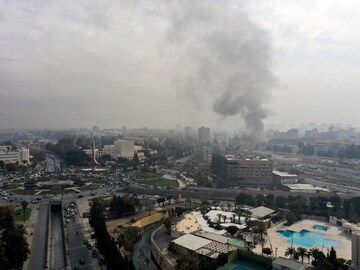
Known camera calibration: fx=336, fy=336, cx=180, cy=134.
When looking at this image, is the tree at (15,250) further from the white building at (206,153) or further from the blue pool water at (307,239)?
the white building at (206,153)

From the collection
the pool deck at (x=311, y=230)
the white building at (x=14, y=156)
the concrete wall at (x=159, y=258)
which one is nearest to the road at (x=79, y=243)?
the concrete wall at (x=159, y=258)

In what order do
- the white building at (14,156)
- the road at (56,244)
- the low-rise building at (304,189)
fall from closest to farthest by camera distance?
1. the road at (56,244)
2. the low-rise building at (304,189)
3. the white building at (14,156)

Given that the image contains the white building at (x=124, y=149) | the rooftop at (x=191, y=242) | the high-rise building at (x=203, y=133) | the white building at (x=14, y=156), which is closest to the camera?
the rooftop at (x=191, y=242)

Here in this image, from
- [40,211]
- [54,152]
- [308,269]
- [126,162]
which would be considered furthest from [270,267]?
[54,152]

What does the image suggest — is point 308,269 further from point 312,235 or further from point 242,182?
point 242,182

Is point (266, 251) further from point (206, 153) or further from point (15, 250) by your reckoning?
point (206, 153)

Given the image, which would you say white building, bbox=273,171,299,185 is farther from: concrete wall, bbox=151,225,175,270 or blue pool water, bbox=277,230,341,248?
concrete wall, bbox=151,225,175,270

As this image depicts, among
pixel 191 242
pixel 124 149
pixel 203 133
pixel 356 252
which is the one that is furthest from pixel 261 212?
pixel 203 133
